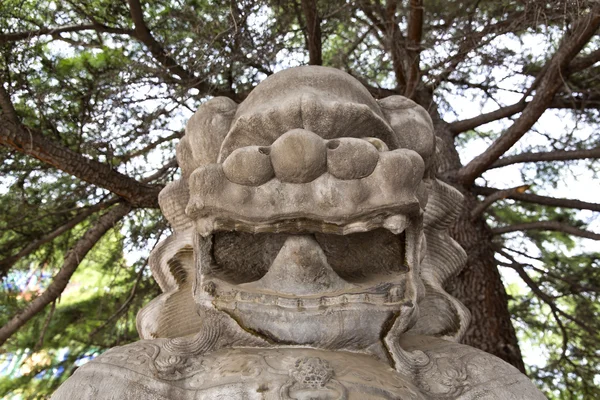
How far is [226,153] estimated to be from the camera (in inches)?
72.2

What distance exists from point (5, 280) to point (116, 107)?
1.67m

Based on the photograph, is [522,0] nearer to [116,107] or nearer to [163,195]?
[163,195]

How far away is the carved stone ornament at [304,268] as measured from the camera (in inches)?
61.8

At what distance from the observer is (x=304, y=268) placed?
1753mm

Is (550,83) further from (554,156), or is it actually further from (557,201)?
(557,201)

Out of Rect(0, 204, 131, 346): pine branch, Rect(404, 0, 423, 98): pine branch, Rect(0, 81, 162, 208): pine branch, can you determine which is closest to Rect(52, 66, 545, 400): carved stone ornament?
Rect(0, 81, 162, 208): pine branch

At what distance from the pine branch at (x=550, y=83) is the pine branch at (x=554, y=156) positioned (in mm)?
245

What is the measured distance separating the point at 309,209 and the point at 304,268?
0.24m

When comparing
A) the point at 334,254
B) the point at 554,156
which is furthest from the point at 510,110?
the point at 334,254

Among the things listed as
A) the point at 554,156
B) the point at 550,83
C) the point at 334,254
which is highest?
the point at 550,83

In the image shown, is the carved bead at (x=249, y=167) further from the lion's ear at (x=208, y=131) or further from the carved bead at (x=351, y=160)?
the lion's ear at (x=208, y=131)

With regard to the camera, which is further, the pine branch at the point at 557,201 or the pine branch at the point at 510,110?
the pine branch at the point at 510,110

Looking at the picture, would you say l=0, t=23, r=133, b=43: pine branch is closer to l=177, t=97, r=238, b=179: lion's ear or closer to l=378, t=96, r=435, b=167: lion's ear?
l=177, t=97, r=238, b=179: lion's ear

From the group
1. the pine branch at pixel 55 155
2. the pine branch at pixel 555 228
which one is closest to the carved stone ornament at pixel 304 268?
the pine branch at pixel 55 155
